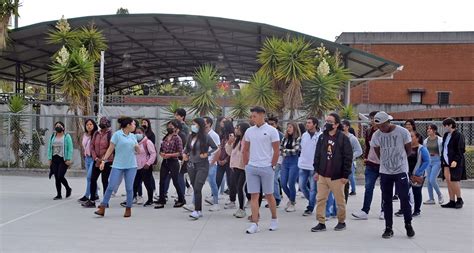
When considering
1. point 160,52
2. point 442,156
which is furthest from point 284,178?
point 160,52

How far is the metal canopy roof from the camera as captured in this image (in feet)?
58.2

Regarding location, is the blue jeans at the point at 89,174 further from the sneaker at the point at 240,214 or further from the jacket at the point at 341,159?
the jacket at the point at 341,159

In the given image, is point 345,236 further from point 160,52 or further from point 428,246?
point 160,52

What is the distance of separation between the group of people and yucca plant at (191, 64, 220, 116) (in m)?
5.77


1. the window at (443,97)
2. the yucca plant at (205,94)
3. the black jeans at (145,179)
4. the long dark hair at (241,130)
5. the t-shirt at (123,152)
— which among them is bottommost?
the black jeans at (145,179)

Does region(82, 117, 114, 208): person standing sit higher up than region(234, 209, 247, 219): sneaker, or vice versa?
region(82, 117, 114, 208): person standing

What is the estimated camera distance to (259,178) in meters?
7.16

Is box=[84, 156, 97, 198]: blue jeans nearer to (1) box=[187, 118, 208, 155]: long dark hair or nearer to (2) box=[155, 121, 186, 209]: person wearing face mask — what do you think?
(2) box=[155, 121, 186, 209]: person wearing face mask

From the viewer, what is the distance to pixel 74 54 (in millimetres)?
14875

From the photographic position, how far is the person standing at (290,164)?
895 cm

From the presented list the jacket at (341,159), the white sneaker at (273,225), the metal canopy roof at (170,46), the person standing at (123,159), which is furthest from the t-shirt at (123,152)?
the metal canopy roof at (170,46)

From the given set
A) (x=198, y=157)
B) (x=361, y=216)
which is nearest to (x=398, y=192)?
(x=361, y=216)

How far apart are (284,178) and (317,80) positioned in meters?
6.33

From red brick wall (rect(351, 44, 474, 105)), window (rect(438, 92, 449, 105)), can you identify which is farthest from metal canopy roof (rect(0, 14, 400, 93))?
window (rect(438, 92, 449, 105))
